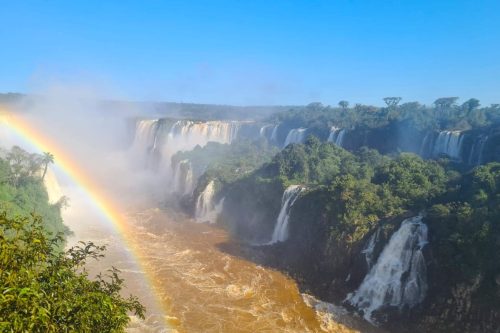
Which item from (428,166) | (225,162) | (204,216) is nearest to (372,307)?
(428,166)

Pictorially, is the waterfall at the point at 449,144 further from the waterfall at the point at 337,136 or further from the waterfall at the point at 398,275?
the waterfall at the point at 398,275

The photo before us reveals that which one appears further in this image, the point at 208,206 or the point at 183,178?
the point at 183,178

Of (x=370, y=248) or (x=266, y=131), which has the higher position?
(x=266, y=131)

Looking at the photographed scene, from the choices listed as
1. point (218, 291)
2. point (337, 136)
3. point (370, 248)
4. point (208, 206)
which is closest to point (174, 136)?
point (208, 206)

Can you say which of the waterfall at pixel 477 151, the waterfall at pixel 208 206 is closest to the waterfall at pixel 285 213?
the waterfall at pixel 208 206

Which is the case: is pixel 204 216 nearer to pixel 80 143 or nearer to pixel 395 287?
pixel 395 287

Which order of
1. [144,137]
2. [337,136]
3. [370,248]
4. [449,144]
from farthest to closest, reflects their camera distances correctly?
[144,137]
[337,136]
[449,144]
[370,248]

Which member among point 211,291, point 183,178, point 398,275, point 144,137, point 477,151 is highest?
point 477,151

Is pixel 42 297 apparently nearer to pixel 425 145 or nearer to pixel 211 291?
pixel 211 291
